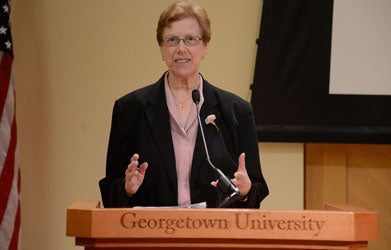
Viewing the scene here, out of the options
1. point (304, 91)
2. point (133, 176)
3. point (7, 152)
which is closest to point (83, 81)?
point (7, 152)

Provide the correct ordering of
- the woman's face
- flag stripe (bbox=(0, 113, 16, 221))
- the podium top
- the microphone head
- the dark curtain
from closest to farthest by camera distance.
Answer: the podium top, the microphone head, the woman's face, flag stripe (bbox=(0, 113, 16, 221)), the dark curtain

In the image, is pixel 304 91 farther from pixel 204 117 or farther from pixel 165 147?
pixel 165 147

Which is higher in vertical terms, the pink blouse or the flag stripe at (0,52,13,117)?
the flag stripe at (0,52,13,117)

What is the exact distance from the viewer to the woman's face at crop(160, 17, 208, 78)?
8.11 ft

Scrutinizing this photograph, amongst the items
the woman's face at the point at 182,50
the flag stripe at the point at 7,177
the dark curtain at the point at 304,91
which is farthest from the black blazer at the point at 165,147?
the dark curtain at the point at 304,91

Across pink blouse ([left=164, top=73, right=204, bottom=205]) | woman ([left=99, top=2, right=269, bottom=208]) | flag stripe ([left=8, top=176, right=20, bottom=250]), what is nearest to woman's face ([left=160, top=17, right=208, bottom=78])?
woman ([left=99, top=2, right=269, bottom=208])

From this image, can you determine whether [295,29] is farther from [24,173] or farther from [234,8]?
[24,173]

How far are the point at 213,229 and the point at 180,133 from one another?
2.42 feet

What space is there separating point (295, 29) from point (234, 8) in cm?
43

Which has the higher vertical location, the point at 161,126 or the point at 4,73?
the point at 4,73

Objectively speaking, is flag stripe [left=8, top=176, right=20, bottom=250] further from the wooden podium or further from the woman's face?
the wooden podium

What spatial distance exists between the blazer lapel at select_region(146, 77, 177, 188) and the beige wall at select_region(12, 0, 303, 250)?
166 cm

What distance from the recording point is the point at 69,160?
13.5 ft

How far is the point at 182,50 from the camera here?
8.09ft
